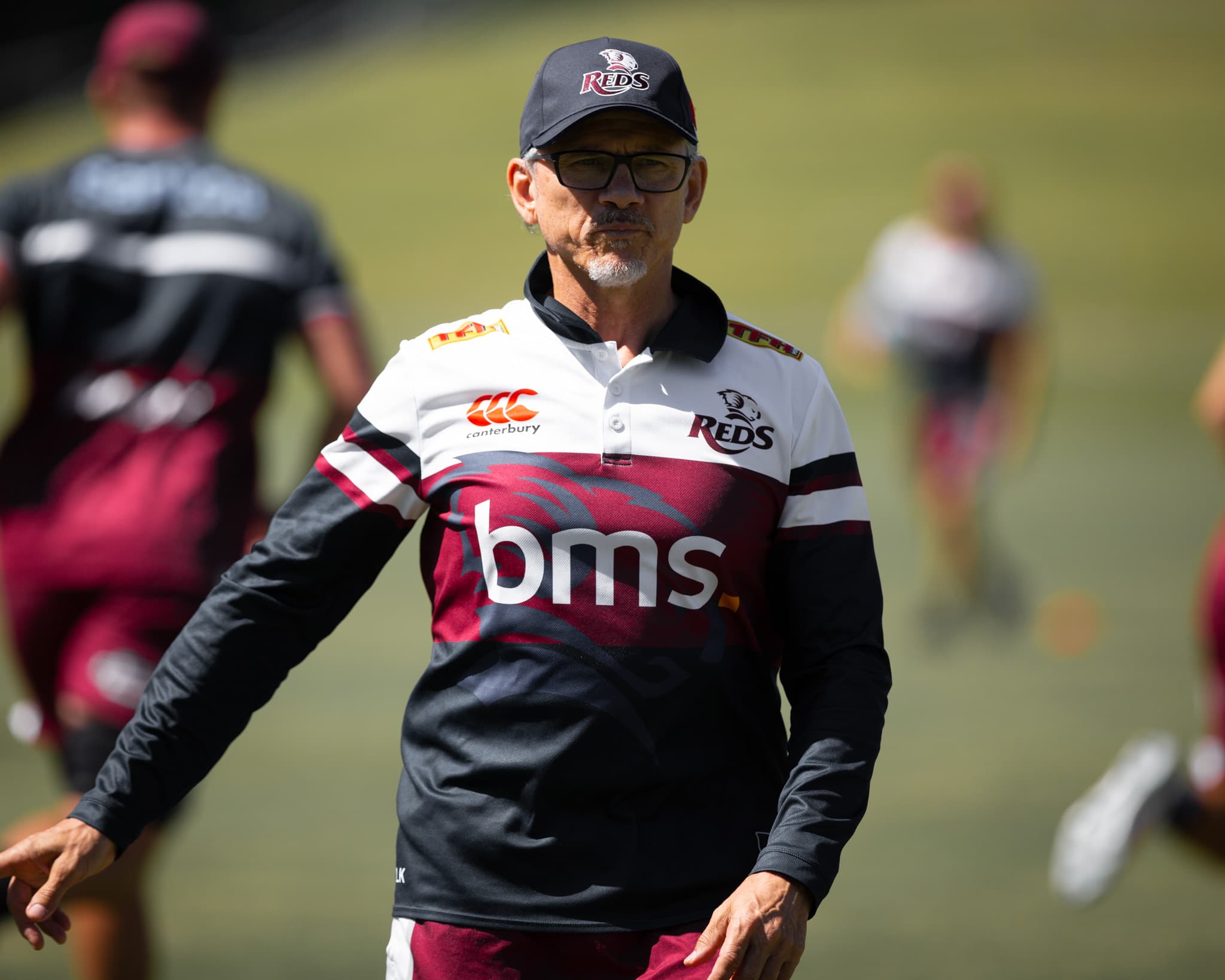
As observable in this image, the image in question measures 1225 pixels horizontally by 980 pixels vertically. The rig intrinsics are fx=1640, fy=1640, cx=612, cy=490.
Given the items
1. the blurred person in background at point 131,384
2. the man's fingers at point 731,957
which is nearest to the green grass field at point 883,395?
the blurred person in background at point 131,384

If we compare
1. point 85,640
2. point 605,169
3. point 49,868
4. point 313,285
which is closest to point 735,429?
point 605,169

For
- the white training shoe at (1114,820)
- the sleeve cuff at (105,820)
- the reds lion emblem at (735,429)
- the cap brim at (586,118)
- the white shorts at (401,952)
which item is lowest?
the white training shoe at (1114,820)

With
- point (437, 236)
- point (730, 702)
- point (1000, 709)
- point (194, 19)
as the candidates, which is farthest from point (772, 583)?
point (437, 236)

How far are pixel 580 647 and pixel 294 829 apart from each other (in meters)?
3.75

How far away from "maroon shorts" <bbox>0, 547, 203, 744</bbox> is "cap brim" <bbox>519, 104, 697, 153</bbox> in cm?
205

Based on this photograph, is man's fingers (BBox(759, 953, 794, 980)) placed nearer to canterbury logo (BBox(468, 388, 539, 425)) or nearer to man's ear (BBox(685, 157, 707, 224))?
canterbury logo (BBox(468, 388, 539, 425))

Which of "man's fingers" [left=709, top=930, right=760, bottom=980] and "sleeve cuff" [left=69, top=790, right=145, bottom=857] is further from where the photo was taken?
"sleeve cuff" [left=69, top=790, right=145, bottom=857]

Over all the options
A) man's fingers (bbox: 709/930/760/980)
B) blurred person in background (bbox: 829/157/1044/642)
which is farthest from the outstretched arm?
blurred person in background (bbox: 829/157/1044/642)

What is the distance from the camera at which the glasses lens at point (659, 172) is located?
A: 107 inches

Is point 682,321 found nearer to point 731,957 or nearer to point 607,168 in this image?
point 607,168

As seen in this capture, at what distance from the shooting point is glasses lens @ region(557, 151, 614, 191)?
2.72 meters

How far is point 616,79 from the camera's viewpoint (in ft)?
8.77

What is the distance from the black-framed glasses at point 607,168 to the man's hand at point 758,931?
113 cm

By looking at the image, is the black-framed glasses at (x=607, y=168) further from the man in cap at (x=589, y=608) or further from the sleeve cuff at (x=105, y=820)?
the sleeve cuff at (x=105, y=820)
